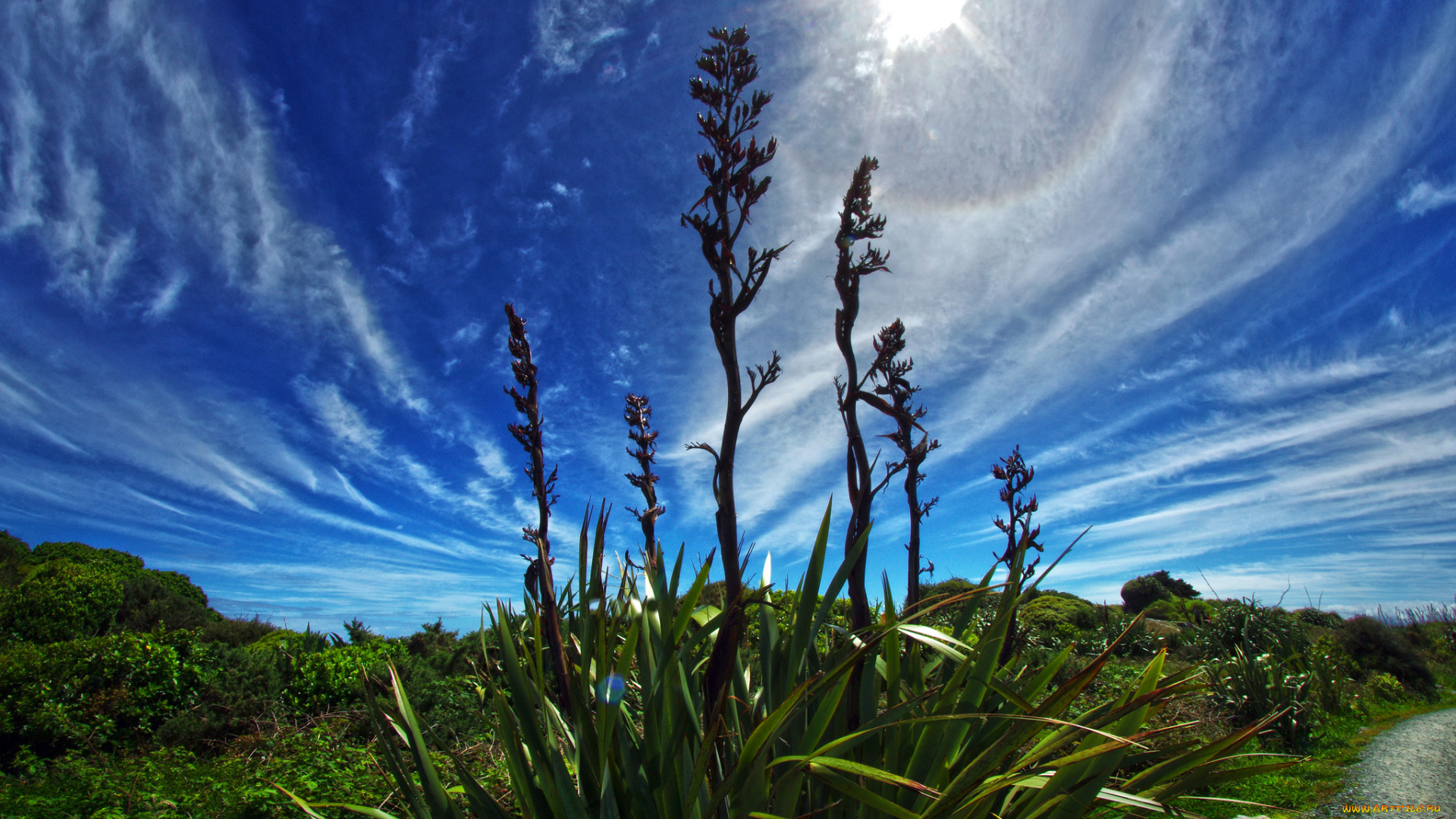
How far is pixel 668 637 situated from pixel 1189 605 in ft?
62.4

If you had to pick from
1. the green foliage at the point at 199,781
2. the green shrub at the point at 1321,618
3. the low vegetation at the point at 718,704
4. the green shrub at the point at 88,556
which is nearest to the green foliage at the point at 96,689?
the low vegetation at the point at 718,704

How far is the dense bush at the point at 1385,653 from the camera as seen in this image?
955 cm

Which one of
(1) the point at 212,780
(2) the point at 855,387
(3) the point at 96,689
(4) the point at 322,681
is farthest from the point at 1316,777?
(3) the point at 96,689

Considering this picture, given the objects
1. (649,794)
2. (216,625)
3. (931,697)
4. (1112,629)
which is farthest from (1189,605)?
(216,625)

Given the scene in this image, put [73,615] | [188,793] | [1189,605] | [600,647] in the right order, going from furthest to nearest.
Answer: [1189,605] → [73,615] → [188,793] → [600,647]

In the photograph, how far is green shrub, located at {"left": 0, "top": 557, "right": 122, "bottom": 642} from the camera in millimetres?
11289

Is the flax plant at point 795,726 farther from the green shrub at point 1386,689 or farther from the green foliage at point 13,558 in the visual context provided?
the green foliage at point 13,558

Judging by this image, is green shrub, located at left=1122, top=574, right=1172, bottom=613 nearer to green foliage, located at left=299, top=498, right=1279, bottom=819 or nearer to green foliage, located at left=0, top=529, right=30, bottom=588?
green foliage, located at left=299, top=498, right=1279, bottom=819

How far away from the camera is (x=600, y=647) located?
1.66m

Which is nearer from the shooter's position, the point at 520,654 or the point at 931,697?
the point at 931,697

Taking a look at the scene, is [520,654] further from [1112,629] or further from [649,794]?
[1112,629]

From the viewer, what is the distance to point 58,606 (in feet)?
38.3

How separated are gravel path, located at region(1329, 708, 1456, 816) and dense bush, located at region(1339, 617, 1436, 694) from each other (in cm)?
506

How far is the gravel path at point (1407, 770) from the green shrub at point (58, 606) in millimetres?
18327
